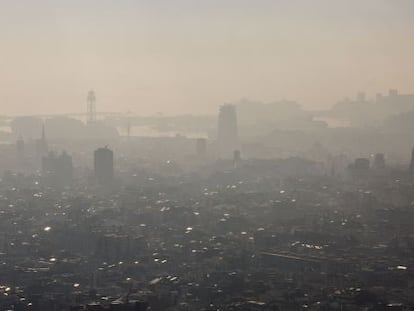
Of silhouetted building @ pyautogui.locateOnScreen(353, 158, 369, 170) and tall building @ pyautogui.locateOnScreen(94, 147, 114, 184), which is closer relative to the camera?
tall building @ pyautogui.locateOnScreen(94, 147, 114, 184)

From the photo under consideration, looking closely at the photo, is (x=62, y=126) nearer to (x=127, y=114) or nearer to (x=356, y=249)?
(x=127, y=114)

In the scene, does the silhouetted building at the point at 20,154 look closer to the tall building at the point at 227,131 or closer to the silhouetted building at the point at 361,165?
the tall building at the point at 227,131

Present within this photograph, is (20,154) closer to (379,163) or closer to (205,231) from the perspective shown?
(379,163)

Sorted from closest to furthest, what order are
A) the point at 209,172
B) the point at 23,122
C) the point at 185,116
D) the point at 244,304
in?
the point at 244,304 < the point at 209,172 < the point at 23,122 < the point at 185,116

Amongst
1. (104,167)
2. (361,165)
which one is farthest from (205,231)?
(361,165)

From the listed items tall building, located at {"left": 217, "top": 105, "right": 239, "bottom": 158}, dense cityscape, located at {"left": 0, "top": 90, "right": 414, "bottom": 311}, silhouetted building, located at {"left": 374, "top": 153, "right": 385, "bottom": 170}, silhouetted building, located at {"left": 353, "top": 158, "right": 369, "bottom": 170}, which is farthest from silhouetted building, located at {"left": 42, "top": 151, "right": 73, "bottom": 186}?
tall building, located at {"left": 217, "top": 105, "right": 239, "bottom": 158}

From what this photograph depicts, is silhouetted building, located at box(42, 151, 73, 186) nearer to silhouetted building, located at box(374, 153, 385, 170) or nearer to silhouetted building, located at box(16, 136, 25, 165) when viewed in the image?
silhouetted building, located at box(16, 136, 25, 165)

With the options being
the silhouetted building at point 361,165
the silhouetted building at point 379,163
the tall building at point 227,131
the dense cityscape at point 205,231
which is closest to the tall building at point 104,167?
the dense cityscape at point 205,231

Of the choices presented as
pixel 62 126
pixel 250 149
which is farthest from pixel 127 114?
pixel 250 149
